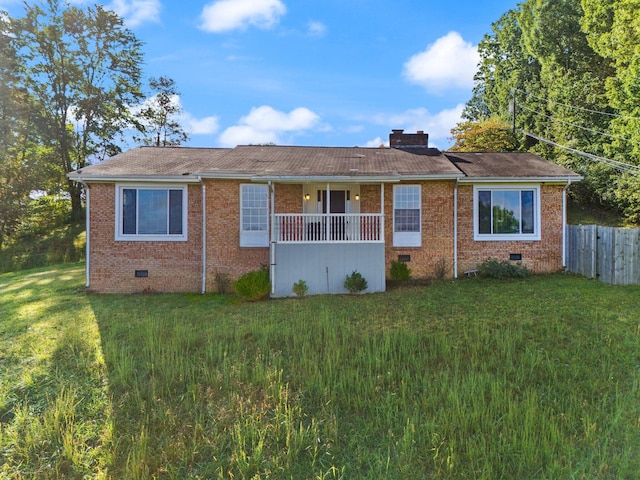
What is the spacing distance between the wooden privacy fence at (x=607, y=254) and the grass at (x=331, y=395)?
3.01 metres

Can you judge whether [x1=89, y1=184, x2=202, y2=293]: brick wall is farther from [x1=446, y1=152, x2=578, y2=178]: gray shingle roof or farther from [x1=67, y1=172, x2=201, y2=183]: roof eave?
[x1=446, y1=152, x2=578, y2=178]: gray shingle roof

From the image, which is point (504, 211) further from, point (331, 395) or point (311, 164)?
point (331, 395)

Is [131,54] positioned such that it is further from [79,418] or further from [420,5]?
[79,418]

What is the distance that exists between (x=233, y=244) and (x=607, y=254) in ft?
37.4

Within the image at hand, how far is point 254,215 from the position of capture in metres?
11.3

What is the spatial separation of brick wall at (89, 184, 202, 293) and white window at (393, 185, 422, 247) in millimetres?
6496

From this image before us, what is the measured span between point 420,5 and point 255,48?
229 inches

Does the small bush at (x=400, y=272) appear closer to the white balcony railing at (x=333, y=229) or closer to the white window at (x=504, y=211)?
the white balcony railing at (x=333, y=229)

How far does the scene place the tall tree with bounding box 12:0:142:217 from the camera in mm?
23734

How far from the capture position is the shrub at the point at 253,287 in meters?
9.87

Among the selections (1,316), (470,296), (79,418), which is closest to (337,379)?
(79,418)

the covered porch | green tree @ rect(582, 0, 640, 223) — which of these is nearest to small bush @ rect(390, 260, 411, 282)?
the covered porch

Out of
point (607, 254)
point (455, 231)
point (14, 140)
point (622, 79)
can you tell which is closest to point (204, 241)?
point (455, 231)

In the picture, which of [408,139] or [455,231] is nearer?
[455,231]
